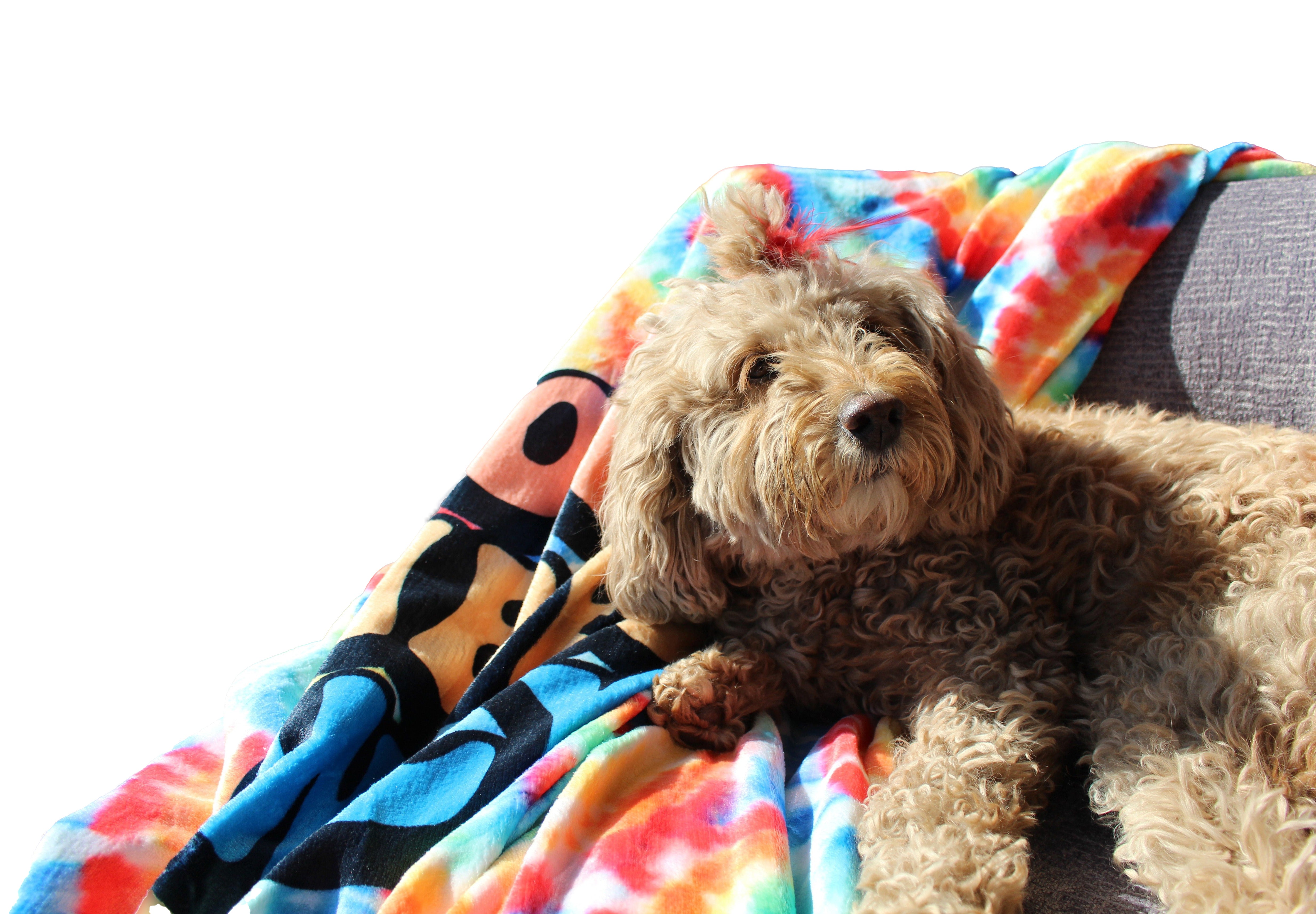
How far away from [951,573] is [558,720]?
1.03m

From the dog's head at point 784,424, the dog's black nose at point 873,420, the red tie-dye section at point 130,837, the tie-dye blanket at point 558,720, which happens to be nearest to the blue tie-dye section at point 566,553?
the tie-dye blanket at point 558,720

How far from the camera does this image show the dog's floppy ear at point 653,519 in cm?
211

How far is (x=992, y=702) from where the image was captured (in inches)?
77.3

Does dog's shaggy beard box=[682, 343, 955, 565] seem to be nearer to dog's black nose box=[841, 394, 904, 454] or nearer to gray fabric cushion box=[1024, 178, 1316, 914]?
dog's black nose box=[841, 394, 904, 454]

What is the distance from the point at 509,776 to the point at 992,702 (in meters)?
1.10

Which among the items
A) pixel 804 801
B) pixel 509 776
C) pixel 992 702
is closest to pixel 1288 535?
pixel 992 702

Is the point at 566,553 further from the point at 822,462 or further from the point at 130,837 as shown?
the point at 130,837

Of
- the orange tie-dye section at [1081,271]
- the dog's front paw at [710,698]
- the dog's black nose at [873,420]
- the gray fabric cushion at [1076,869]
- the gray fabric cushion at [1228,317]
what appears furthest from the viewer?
the orange tie-dye section at [1081,271]

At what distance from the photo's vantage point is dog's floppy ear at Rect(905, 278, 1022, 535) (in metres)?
2.06

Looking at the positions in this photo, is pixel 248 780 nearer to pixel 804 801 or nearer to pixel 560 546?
pixel 560 546

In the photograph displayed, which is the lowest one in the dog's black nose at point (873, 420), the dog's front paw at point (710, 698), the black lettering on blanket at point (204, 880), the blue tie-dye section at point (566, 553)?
the dog's front paw at point (710, 698)

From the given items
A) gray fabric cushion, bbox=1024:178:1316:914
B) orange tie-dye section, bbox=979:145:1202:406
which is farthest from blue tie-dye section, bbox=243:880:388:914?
gray fabric cushion, bbox=1024:178:1316:914

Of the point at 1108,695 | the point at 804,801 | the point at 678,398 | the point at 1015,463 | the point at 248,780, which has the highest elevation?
the point at 678,398

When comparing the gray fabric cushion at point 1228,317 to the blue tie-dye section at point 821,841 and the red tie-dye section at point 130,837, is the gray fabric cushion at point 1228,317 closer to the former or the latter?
the blue tie-dye section at point 821,841
